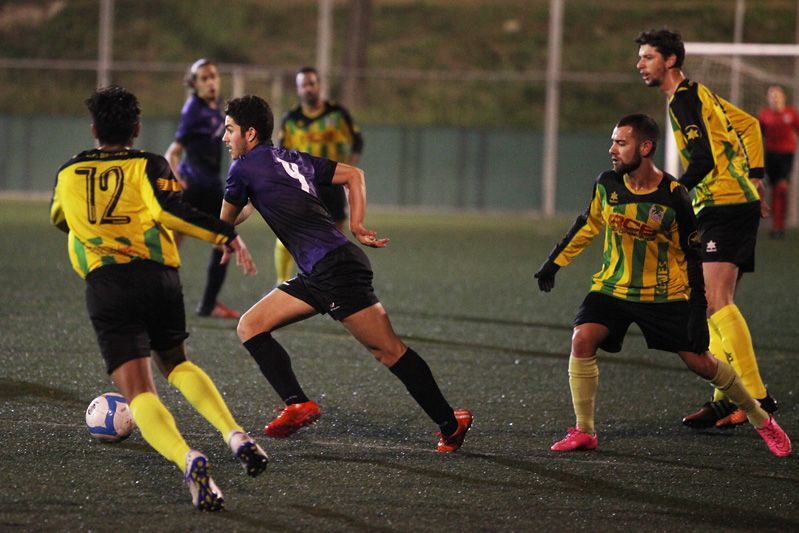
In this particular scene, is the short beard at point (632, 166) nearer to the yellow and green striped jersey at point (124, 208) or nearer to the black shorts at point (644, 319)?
the black shorts at point (644, 319)

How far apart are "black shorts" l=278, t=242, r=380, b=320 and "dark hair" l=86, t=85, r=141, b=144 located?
1.04 metres

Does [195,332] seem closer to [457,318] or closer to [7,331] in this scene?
[7,331]

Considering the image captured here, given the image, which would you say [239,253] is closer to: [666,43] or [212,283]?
[666,43]

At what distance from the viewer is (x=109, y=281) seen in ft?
13.6

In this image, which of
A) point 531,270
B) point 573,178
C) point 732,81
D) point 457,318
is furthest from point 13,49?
point 457,318

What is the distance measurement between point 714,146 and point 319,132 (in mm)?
4377

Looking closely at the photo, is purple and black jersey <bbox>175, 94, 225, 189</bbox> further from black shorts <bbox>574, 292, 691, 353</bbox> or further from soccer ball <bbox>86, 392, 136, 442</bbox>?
black shorts <bbox>574, 292, 691, 353</bbox>

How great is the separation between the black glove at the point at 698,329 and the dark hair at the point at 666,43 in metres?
1.34

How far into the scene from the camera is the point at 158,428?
4.07m

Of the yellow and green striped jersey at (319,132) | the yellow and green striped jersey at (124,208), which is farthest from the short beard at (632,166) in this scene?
the yellow and green striped jersey at (319,132)

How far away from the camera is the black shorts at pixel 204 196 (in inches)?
346

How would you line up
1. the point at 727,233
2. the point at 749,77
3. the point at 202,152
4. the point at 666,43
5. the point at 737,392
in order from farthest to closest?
the point at 749,77 < the point at 202,152 < the point at 727,233 < the point at 666,43 < the point at 737,392

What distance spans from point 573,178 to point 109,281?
740 inches

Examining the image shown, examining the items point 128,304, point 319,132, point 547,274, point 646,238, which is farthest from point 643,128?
point 319,132
